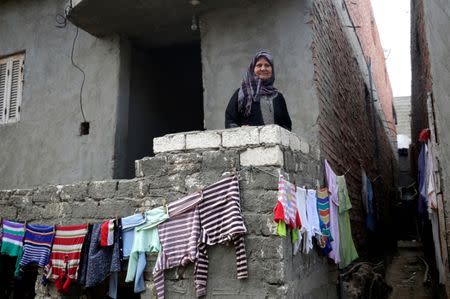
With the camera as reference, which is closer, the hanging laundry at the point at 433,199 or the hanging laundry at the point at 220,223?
the hanging laundry at the point at 220,223

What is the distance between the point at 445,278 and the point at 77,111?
219 inches

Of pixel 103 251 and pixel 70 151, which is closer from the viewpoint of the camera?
pixel 103 251

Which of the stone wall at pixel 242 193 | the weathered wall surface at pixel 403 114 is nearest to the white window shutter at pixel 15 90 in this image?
the stone wall at pixel 242 193

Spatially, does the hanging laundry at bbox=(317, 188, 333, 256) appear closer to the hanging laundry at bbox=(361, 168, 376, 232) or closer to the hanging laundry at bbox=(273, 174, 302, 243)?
the hanging laundry at bbox=(273, 174, 302, 243)

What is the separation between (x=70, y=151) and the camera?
21.7 ft

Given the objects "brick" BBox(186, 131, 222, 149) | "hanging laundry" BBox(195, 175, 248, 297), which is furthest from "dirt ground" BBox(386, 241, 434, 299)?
"brick" BBox(186, 131, 222, 149)

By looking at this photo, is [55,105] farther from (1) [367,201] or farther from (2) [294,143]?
(1) [367,201]

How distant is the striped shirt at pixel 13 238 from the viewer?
4.69 m

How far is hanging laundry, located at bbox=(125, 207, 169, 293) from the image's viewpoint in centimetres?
389

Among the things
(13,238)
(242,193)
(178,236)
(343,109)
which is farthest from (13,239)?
(343,109)

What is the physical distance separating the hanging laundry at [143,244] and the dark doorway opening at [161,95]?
9.36 ft

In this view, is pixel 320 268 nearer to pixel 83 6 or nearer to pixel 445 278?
pixel 445 278

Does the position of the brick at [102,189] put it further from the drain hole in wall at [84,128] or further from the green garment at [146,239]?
the drain hole in wall at [84,128]

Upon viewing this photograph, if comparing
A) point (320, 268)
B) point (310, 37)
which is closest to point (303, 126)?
point (310, 37)
